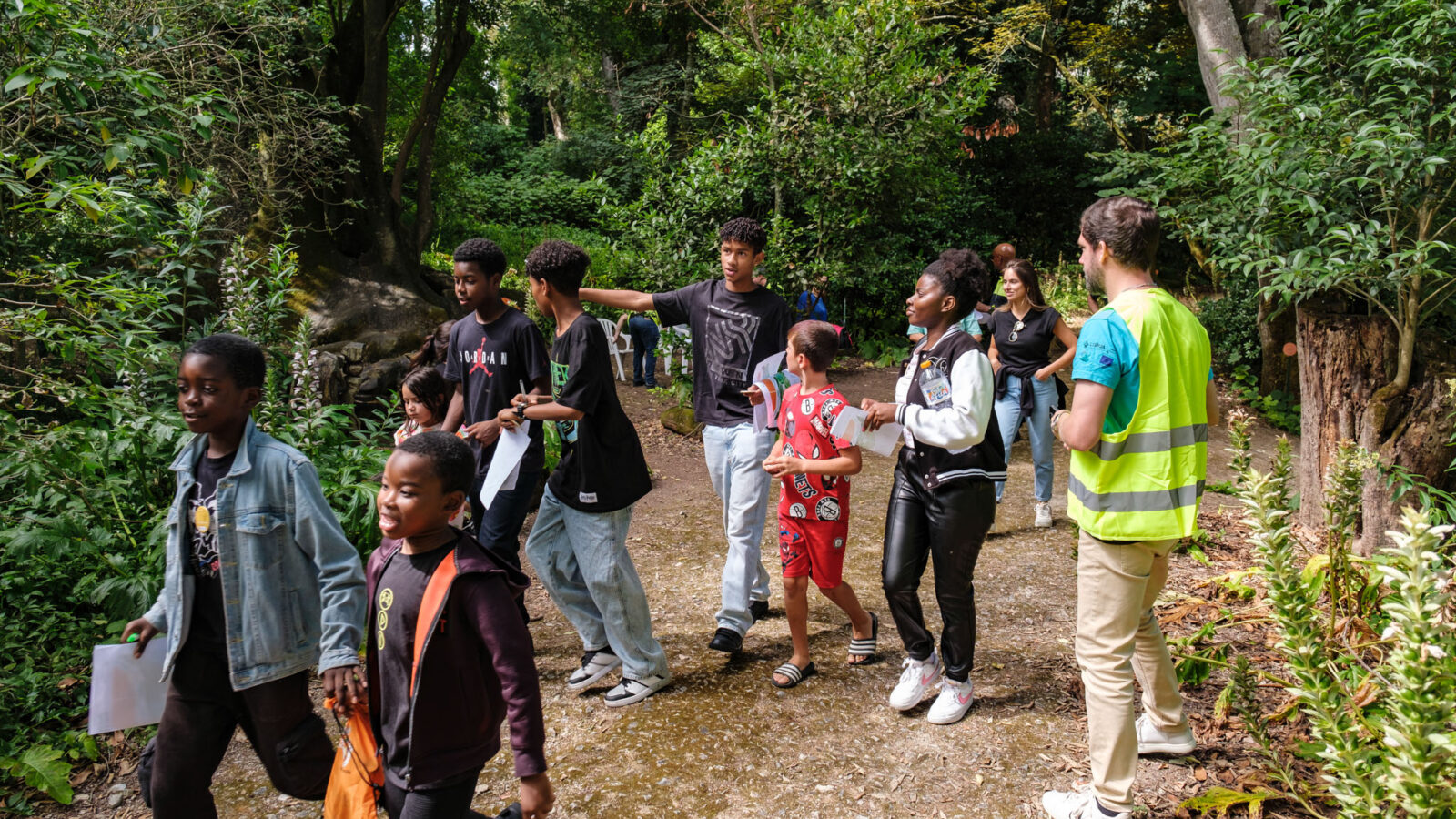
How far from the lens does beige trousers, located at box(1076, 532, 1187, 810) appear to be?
2.79m

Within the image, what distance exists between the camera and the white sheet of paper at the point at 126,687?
2.55m

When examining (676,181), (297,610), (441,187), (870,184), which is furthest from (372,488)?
(441,187)

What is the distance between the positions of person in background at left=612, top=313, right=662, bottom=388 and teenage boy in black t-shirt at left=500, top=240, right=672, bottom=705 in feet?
23.7

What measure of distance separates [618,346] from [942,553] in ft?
30.5

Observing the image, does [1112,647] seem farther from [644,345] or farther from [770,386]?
[644,345]

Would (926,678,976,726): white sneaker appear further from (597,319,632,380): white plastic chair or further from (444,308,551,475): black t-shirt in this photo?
(597,319,632,380): white plastic chair

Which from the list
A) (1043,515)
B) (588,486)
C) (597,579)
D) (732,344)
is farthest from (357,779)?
(1043,515)

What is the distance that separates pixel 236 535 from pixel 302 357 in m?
2.70

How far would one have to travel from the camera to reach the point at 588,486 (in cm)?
379

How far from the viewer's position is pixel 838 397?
3838mm

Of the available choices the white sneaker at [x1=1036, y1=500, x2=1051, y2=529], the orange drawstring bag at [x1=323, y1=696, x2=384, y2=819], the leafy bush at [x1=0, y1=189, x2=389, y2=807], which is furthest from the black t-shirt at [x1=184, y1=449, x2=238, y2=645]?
the white sneaker at [x1=1036, y1=500, x2=1051, y2=529]

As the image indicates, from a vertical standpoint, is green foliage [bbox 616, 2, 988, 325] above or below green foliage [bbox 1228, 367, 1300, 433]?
above

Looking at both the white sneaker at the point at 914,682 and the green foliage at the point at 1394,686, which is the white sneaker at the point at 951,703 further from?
the green foliage at the point at 1394,686

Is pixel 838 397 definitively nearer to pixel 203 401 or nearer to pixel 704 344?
pixel 704 344
